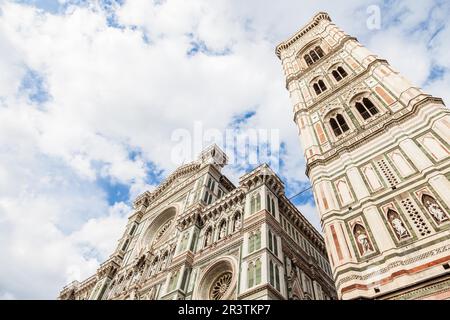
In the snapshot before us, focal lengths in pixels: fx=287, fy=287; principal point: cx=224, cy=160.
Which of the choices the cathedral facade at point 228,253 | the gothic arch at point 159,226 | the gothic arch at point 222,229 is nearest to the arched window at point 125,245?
the cathedral facade at point 228,253

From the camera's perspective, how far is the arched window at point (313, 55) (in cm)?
2579

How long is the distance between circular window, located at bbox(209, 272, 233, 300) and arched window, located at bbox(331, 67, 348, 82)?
15.0 meters

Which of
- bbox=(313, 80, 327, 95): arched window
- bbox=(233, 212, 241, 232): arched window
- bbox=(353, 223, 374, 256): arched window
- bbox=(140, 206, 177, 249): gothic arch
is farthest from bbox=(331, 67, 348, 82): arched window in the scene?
bbox=(140, 206, 177, 249): gothic arch

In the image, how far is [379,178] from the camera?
12.1 meters

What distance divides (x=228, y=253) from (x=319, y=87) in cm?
1342

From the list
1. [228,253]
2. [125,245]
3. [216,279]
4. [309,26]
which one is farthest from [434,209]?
[125,245]

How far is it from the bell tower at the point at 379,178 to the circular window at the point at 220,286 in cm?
678

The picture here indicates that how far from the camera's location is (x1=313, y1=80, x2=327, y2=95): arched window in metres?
20.7

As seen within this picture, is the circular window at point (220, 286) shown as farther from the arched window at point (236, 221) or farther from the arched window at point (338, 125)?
the arched window at point (338, 125)

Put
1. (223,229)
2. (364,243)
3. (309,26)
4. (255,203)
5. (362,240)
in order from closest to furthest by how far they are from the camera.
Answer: (364,243) < (362,240) < (255,203) < (223,229) < (309,26)

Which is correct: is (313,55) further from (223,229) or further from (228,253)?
(228,253)

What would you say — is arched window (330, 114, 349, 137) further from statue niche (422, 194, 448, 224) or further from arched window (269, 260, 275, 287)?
arched window (269, 260, 275, 287)
